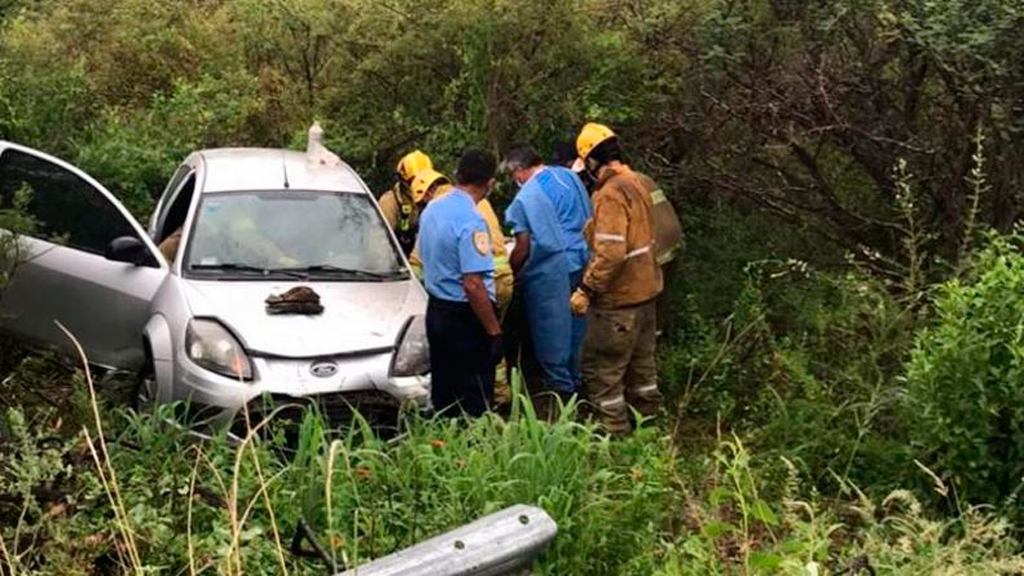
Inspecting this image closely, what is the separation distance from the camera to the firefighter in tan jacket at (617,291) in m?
6.96

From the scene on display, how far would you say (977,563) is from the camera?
4.05 meters

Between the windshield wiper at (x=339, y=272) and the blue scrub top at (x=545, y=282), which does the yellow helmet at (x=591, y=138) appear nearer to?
the blue scrub top at (x=545, y=282)

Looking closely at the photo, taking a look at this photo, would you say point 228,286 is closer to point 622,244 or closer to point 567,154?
point 622,244

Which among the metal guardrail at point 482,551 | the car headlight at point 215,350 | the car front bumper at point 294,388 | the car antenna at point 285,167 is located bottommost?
the car front bumper at point 294,388

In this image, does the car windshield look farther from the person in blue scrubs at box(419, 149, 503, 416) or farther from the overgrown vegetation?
the overgrown vegetation

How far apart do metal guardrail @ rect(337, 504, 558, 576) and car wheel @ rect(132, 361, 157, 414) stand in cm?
382

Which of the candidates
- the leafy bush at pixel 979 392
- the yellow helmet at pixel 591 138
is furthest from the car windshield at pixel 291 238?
the leafy bush at pixel 979 392

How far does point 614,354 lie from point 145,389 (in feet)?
8.89

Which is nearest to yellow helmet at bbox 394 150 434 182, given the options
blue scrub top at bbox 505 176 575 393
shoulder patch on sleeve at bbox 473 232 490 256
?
blue scrub top at bbox 505 176 575 393

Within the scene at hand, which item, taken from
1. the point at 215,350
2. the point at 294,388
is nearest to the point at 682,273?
the point at 294,388

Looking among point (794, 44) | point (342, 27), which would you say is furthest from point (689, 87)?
point (342, 27)

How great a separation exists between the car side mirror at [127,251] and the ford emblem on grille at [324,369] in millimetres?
1447

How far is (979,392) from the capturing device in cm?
505

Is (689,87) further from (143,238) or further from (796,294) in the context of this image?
(143,238)
